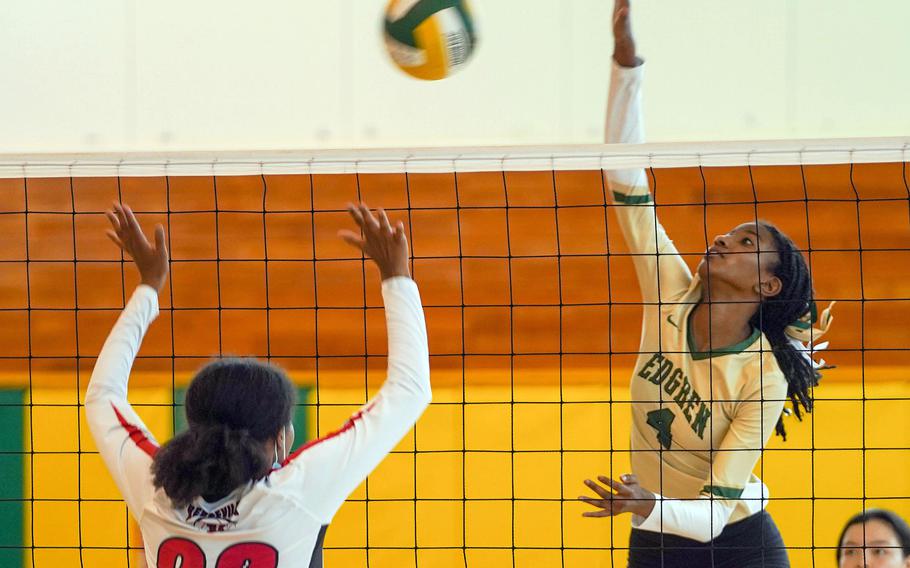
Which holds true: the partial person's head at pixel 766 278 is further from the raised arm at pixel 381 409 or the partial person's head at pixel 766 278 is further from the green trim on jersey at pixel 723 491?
the raised arm at pixel 381 409

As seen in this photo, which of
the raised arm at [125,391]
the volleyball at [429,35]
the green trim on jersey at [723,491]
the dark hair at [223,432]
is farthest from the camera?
the volleyball at [429,35]

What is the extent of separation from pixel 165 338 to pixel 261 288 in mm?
557

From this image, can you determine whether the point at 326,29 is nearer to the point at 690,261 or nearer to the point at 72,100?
the point at 72,100

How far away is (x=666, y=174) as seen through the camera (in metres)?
5.39

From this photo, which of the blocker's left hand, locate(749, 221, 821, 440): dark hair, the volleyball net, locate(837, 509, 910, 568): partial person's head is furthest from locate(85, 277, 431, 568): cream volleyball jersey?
the volleyball net

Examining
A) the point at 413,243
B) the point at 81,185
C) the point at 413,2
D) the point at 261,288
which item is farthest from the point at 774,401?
the point at 81,185

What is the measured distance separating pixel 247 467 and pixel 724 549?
1554 millimetres

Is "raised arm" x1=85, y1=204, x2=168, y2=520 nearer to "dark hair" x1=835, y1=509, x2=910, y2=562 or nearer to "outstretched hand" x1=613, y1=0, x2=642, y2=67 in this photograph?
"outstretched hand" x1=613, y1=0, x2=642, y2=67

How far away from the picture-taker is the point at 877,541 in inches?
139

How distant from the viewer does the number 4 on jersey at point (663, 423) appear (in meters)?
2.75

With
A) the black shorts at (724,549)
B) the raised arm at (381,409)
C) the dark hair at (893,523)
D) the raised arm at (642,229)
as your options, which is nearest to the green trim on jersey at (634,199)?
the raised arm at (642,229)

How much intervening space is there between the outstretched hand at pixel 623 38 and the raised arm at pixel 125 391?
1.32 m

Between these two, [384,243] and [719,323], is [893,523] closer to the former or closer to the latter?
[719,323]

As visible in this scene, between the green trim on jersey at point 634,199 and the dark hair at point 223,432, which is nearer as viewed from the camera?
the dark hair at point 223,432
